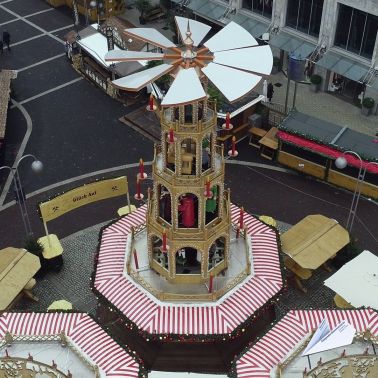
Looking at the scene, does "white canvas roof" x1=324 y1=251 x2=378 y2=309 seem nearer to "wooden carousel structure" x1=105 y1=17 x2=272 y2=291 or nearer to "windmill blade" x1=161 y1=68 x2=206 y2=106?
"wooden carousel structure" x1=105 y1=17 x2=272 y2=291

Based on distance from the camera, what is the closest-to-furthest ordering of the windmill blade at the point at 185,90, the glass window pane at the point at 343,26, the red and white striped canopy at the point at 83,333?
the windmill blade at the point at 185,90 → the red and white striped canopy at the point at 83,333 → the glass window pane at the point at 343,26

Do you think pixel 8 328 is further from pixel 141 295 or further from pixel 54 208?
pixel 54 208

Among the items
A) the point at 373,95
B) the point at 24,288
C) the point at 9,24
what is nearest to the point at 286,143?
the point at 373,95

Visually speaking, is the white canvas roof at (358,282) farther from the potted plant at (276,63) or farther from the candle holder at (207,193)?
the potted plant at (276,63)

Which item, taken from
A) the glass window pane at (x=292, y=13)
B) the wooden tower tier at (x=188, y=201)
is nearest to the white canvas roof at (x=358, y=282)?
the wooden tower tier at (x=188, y=201)

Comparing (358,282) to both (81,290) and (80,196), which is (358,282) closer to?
(81,290)
